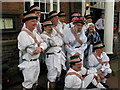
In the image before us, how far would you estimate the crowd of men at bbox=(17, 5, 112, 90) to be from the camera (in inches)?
135

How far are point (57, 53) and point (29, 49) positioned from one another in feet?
3.38

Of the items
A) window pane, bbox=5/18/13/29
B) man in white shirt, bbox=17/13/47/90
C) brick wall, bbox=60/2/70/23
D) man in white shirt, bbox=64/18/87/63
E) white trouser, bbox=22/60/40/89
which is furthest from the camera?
brick wall, bbox=60/2/70/23

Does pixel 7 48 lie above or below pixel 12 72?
above

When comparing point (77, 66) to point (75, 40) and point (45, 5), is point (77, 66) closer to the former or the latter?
point (75, 40)

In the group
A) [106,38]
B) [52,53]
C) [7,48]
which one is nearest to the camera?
[52,53]

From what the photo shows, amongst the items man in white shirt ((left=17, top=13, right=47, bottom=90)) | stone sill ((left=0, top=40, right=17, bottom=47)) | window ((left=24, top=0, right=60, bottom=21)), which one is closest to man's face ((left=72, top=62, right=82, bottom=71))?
man in white shirt ((left=17, top=13, right=47, bottom=90))

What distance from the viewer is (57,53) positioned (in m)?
4.39

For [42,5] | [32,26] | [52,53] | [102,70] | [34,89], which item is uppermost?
[42,5]

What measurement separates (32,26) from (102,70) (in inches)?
79.4

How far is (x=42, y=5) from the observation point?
681 centimetres

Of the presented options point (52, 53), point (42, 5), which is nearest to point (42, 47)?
point (52, 53)

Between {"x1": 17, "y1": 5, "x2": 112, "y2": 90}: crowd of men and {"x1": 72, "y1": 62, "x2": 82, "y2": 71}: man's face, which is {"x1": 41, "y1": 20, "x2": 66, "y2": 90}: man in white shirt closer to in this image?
{"x1": 17, "y1": 5, "x2": 112, "y2": 90}: crowd of men

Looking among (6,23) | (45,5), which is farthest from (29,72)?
(45,5)

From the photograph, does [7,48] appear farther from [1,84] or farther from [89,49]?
[89,49]
